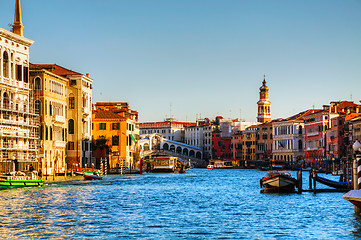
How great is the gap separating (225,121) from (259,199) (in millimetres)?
114512

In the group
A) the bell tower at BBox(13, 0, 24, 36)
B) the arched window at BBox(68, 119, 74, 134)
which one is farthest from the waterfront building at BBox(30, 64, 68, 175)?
the bell tower at BBox(13, 0, 24, 36)

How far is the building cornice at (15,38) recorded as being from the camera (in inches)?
1710

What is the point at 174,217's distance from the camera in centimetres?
2330

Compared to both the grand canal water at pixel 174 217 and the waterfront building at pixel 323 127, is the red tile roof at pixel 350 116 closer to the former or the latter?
the waterfront building at pixel 323 127

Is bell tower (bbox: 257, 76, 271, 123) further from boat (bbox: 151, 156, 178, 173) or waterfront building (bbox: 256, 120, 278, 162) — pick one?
boat (bbox: 151, 156, 178, 173)

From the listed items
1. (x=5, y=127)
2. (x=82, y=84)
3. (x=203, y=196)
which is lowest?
(x=203, y=196)

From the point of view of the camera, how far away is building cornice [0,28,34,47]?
142 feet

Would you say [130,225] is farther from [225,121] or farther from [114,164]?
[225,121]

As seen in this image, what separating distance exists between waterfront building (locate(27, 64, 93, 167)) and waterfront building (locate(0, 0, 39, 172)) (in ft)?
46.4

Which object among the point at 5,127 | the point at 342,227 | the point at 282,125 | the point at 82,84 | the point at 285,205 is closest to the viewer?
the point at 342,227

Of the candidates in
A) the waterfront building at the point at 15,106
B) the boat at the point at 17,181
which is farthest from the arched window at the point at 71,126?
the boat at the point at 17,181

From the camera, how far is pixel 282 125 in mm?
115062

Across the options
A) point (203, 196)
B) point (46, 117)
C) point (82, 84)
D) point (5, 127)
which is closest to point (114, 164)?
point (82, 84)

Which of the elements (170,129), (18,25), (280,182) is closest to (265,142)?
(170,129)
